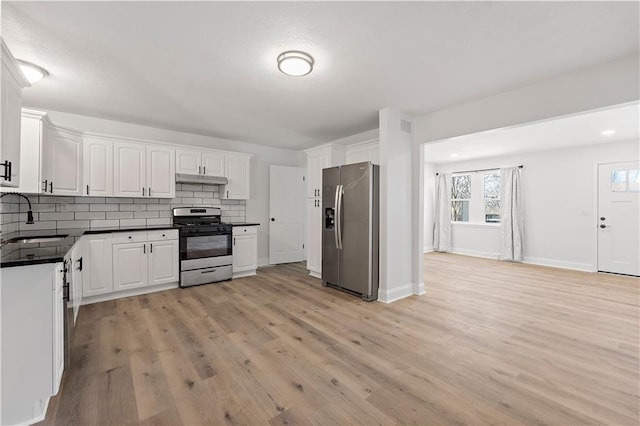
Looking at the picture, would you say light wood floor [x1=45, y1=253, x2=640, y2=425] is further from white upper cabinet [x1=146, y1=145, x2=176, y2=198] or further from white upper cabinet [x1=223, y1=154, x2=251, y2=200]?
white upper cabinet [x1=223, y1=154, x2=251, y2=200]

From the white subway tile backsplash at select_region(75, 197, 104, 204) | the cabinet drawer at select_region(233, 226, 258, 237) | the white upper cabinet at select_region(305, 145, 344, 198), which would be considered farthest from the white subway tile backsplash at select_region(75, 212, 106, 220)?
the white upper cabinet at select_region(305, 145, 344, 198)

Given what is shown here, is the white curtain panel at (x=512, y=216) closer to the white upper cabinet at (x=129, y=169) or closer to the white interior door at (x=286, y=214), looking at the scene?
the white interior door at (x=286, y=214)

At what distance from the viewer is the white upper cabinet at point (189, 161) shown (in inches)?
176

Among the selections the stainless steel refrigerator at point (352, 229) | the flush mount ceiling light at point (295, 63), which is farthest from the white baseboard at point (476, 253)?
the flush mount ceiling light at point (295, 63)

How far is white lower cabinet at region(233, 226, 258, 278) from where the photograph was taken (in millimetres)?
4844

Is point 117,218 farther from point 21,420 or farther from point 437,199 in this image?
point 437,199

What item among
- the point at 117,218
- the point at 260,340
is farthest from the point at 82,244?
the point at 260,340

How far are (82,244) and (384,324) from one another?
375 centimetres

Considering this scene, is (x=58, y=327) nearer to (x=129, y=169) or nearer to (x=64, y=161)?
(x=64, y=161)

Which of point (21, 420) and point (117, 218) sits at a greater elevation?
point (117, 218)

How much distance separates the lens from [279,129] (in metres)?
4.70

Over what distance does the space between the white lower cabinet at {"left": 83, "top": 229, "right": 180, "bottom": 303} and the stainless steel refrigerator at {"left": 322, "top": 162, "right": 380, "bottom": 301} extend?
236cm

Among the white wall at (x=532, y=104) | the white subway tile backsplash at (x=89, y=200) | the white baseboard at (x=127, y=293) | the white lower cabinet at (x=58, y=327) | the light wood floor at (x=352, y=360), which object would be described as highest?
the white wall at (x=532, y=104)

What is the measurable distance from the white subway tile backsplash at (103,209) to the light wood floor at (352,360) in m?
1.27
